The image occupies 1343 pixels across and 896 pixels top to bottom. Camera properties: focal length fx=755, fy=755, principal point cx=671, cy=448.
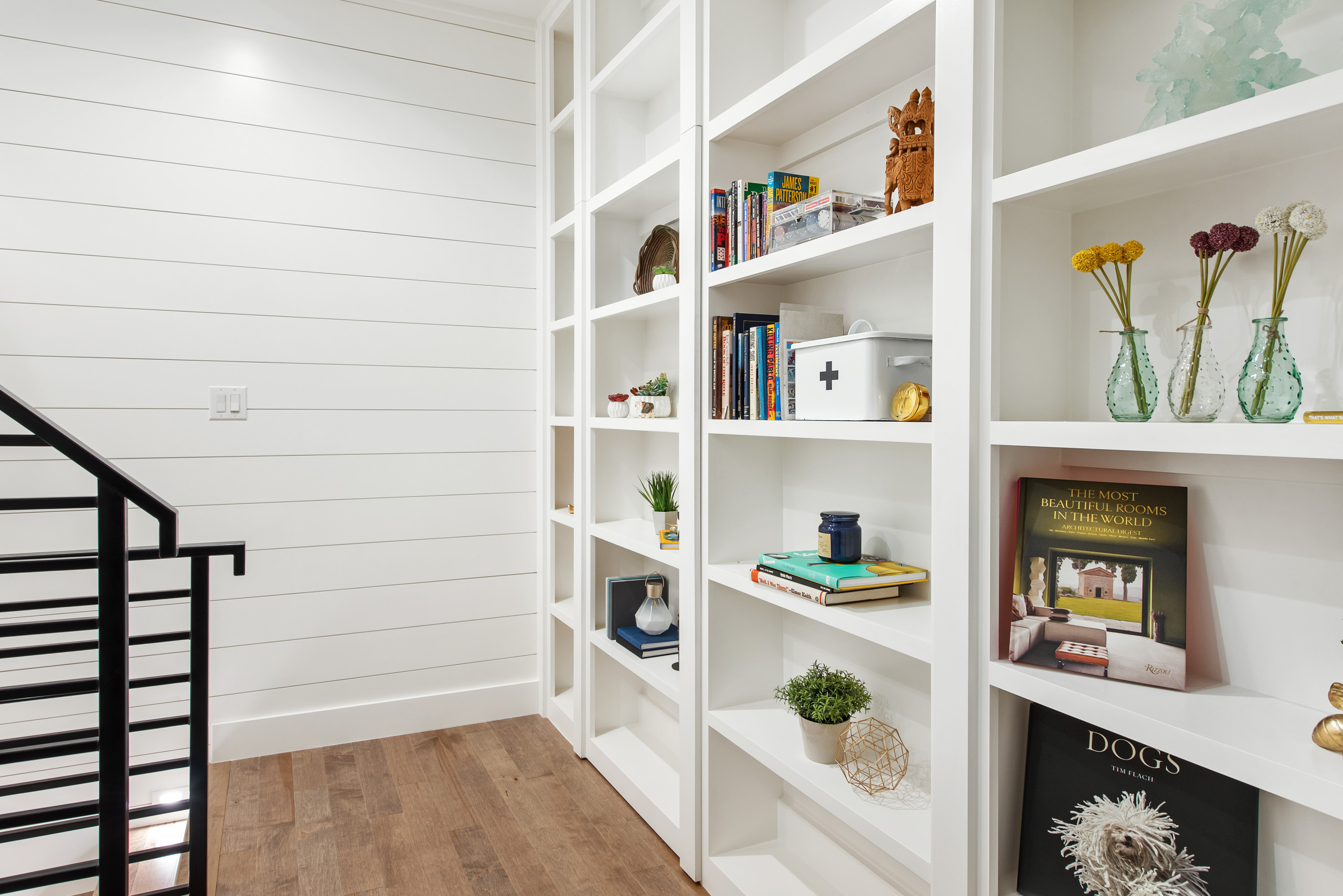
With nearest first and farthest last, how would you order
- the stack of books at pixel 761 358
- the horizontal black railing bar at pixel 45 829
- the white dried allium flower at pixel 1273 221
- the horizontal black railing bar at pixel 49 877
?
the white dried allium flower at pixel 1273 221
the horizontal black railing bar at pixel 49 877
the horizontal black railing bar at pixel 45 829
the stack of books at pixel 761 358

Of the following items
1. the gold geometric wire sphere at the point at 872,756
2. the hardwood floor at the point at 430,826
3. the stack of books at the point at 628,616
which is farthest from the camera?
the stack of books at the point at 628,616

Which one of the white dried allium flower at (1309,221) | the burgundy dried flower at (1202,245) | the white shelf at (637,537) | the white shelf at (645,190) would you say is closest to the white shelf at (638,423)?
the white shelf at (637,537)

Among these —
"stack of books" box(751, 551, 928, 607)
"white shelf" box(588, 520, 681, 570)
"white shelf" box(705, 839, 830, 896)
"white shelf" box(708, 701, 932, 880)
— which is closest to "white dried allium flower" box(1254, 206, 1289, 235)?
"stack of books" box(751, 551, 928, 607)

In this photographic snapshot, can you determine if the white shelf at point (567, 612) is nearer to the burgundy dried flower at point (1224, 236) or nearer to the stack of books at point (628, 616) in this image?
the stack of books at point (628, 616)

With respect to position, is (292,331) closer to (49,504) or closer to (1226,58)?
(49,504)

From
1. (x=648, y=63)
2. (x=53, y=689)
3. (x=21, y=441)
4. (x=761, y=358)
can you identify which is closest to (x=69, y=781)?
(x=53, y=689)

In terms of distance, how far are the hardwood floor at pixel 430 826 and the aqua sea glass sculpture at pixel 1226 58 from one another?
6.11 feet

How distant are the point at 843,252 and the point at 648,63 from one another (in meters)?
1.23

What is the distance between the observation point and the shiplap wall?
235cm

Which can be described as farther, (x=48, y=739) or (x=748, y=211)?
(x=748, y=211)

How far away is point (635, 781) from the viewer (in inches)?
87.7

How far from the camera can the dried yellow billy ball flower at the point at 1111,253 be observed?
1021mm

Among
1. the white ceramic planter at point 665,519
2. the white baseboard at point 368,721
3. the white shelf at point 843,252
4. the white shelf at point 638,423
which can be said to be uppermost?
the white shelf at point 843,252

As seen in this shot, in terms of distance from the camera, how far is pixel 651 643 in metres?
2.29
